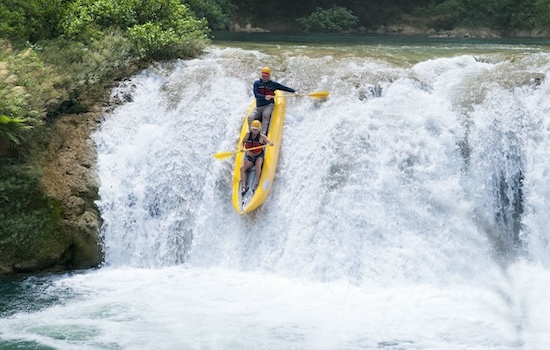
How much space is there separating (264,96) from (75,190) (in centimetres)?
333

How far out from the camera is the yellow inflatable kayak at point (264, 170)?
1199 centimetres

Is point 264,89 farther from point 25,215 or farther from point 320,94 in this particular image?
point 25,215

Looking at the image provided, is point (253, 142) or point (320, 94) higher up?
point (320, 94)

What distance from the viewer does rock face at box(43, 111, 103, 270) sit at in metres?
12.1

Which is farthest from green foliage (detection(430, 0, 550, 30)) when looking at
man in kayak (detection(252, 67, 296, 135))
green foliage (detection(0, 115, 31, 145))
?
green foliage (detection(0, 115, 31, 145))

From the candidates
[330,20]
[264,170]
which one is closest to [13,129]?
[264,170]

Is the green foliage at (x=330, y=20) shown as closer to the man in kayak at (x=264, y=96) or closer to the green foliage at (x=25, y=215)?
the man in kayak at (x=264, y=96)

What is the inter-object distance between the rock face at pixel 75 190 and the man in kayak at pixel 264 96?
2749 mm

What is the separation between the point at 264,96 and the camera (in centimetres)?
1294

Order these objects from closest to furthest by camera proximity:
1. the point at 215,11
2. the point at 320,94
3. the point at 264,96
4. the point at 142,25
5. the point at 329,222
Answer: the point at 329,222, the point at 264,96, the point at 320,94, the point at 142,25, the point at 215,11

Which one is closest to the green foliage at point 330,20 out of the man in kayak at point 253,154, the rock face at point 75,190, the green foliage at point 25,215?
the rock face at point 75,190

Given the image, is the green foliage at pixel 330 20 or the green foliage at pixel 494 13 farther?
the green foliage at pixel 330 20

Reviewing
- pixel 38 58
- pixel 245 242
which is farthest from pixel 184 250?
pixel 38 58

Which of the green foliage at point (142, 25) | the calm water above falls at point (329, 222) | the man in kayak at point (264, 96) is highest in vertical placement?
the green foliage at point (142, 25)
